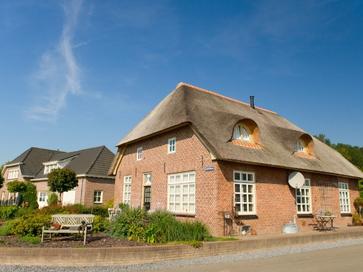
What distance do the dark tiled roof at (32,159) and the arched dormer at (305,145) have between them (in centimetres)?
3415

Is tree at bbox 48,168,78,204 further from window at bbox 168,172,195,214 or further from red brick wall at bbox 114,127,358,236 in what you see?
window at bbox 168,172,195,214

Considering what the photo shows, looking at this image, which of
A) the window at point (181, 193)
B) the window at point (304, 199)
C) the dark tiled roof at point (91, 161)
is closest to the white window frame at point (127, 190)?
the window at point (181, 193)

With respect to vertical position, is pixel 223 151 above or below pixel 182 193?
above

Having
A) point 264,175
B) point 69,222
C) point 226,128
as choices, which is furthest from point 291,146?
point 69,222

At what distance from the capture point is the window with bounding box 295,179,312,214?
17.8 metres

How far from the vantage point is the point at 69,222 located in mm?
11211

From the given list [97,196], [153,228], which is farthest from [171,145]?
[97,196]

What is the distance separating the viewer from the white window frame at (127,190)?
21.1 m

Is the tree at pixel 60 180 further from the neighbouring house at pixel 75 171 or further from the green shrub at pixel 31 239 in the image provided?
the green shrub at pixel 31 239

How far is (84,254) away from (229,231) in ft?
24.1

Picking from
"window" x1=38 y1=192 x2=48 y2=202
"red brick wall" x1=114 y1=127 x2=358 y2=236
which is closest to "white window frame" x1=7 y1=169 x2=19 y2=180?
"window" x1=38 y1=192 x2=48 y2=202

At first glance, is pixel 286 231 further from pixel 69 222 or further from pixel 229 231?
pixel 69 222

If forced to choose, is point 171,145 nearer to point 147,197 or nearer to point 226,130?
point 226,130

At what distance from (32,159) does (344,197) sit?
125 ft
